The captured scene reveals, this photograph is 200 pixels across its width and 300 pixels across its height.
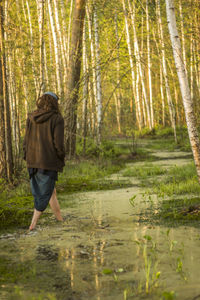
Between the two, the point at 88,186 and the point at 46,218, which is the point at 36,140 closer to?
the point at 46,218

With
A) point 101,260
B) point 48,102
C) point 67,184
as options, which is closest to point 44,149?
point 48,102

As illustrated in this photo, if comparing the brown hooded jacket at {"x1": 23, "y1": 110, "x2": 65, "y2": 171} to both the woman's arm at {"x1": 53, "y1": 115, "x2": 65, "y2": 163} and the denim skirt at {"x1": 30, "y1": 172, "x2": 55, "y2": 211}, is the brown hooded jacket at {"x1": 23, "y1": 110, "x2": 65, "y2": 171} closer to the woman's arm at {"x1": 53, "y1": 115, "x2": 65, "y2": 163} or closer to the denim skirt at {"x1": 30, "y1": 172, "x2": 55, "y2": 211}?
the woman's arm at {"x1": 53, "y1": 115, "x2": 65, "y2": 163}

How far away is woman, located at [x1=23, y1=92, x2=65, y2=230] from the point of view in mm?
5098

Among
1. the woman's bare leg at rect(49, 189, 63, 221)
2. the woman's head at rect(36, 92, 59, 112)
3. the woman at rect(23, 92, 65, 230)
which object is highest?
the woman's head at rect(36, 92, 59, 112)

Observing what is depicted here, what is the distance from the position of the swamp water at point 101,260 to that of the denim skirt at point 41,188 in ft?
1.10

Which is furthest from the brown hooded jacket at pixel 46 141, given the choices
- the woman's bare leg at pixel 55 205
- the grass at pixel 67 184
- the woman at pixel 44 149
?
the grass at pixel 67 184

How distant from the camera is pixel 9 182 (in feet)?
25.7

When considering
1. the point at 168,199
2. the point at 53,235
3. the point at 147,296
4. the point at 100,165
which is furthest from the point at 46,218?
the point at 100,165

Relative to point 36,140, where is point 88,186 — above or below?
below

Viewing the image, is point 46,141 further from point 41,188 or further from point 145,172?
point 145,172

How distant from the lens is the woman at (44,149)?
5098mm

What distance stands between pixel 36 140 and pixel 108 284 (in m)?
2.45

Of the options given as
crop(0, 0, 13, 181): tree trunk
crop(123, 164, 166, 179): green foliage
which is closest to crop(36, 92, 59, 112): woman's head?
crop(0, 0, 13, 181): tree trunk

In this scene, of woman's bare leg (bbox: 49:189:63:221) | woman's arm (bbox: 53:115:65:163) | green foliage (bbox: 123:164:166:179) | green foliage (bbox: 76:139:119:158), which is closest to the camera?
woman's arm (bbox: 53:115:65:163)
